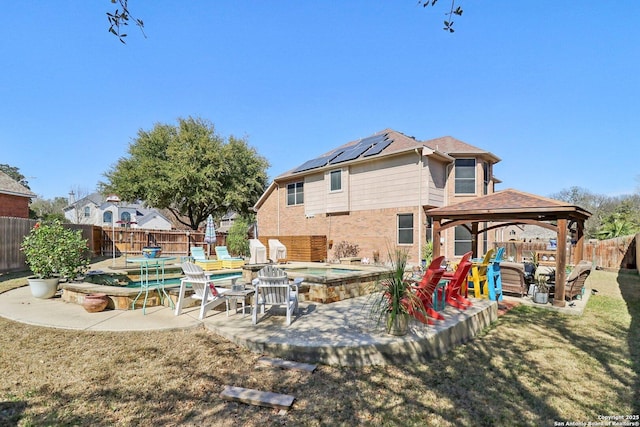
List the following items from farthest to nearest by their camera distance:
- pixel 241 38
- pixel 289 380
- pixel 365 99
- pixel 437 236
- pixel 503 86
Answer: pixel 365 99 → pixel 503 86 → pixel 437 236 → pixel 241 38 → pixel 289 380

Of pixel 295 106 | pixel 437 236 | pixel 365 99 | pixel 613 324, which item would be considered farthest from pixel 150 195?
pixel 613 324

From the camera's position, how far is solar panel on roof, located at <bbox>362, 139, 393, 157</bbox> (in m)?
16.9

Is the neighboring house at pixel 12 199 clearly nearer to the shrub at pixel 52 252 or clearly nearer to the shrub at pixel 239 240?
the shrub at pixel 239 240

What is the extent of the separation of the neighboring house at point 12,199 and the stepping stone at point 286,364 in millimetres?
22693

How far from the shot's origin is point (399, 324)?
15.9 ft

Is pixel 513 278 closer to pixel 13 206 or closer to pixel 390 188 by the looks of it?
pixel 390 188

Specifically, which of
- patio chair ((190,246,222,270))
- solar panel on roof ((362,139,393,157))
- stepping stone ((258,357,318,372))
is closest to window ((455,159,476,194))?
solar panel on roof ((362,139,393,157))

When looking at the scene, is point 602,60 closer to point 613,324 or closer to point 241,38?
A: point 613,324

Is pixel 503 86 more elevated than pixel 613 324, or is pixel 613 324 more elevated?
pixel 503 86

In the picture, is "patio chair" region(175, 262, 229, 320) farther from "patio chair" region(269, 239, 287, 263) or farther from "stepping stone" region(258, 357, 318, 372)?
"patio chair" region(269, 239, 287, 263)

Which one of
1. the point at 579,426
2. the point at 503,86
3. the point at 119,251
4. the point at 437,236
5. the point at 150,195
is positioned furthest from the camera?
the point at 150,195

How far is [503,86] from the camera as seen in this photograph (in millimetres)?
13289

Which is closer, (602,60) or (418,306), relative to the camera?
(418,306)

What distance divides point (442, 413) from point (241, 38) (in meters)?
9.83
